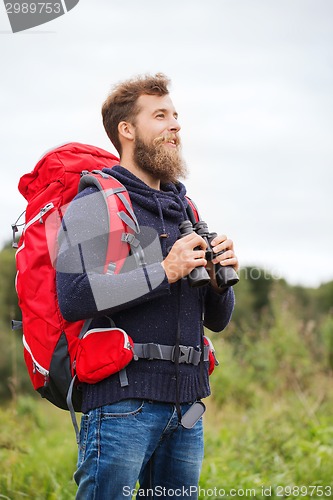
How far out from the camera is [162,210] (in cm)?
291

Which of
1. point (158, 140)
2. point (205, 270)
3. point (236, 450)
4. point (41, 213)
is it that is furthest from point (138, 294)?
point (236, 450)

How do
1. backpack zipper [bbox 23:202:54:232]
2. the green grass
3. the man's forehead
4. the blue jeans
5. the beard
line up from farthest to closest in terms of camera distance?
the green grass < the man's forehead < the beard < backpack zipper [bbox 23:202:54:232] < the blue jeans

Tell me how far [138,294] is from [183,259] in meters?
0.23

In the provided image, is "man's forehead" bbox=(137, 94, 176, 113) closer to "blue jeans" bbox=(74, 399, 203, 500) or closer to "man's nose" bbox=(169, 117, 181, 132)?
"man's nose" bbox=(169, 117, 181, 132)

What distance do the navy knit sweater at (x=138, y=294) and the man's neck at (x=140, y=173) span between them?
0.40 feet

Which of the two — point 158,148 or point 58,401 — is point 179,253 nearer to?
point 158,148

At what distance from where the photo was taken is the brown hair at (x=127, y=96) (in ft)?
10.2

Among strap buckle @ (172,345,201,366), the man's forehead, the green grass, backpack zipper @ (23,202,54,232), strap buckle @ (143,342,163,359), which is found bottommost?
the green grass

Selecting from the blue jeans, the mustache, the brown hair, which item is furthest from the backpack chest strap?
the brown hair

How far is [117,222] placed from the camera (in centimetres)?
267

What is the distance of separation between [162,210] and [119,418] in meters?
0.92

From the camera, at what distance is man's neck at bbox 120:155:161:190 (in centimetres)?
305

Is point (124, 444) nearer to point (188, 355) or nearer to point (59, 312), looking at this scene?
point (188, 355)

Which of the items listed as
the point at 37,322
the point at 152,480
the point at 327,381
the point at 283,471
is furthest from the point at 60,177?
the point at 327,381
